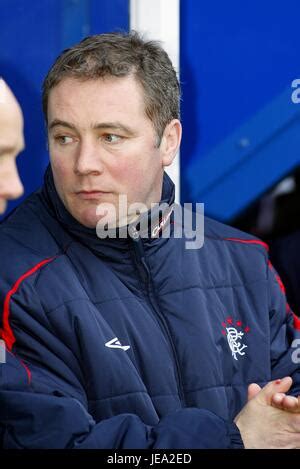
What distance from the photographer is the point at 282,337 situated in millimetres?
2434

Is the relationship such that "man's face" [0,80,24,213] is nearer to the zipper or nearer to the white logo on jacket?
the zipper

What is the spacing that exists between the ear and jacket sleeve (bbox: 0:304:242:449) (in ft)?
1.93

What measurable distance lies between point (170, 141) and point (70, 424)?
2.40 feet

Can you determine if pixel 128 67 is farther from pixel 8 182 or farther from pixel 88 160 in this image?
pixel 8 182

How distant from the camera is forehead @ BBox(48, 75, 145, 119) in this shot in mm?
A: 2189

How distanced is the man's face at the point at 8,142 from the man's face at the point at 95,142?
0.99 feet

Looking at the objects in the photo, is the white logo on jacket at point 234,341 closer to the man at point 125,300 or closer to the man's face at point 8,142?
the man at point 125,300

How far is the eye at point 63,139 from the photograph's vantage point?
2.22 metres

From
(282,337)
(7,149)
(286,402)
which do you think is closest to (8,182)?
(7,149)

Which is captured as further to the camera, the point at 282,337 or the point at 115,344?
the point at 282,337

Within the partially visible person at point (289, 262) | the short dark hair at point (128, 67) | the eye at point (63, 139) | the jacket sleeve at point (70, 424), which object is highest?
the short dark hair at point (128, 67)

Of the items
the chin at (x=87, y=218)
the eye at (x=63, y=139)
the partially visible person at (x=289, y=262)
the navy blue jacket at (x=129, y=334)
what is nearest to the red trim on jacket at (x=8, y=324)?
the navy blue jacket at (x=129, y=334)

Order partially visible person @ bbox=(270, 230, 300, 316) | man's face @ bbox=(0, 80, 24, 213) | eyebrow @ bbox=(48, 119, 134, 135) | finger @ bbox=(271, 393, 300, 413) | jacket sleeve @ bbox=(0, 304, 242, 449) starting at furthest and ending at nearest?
partially visible person @ bbox=(270, 230, 300, 316) → eyebrow @ bbox=(48, 119, 134, 135) → finger @ bbox=(271, 393, 300, 413) → jacket sleeve @ bbox=(0, 304, 242, 449) → man's face @ bbox=(0, 80, 24, 213)

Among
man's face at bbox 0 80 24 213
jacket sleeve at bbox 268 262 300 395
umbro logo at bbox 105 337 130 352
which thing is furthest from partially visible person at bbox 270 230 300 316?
man's face at bbox 0 80 24 213
